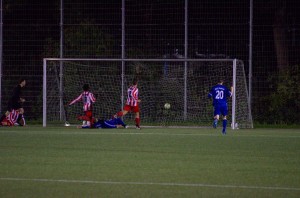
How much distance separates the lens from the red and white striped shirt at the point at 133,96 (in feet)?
98.6

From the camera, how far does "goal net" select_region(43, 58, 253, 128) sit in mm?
31266

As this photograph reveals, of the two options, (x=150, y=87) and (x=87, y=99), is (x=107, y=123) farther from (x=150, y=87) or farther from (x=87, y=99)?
(x=150, y=87)

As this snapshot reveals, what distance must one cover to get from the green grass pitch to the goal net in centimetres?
774

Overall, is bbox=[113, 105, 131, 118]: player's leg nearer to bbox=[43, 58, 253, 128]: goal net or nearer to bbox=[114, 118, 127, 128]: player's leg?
bbox=[114, 118, 127, 128]: player's leg

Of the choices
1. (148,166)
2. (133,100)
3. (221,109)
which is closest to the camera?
(148,166)

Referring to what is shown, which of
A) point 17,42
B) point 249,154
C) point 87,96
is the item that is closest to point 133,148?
point 249,154

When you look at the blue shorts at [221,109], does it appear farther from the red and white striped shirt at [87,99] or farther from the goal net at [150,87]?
the red and white striped shirt at [87,99]

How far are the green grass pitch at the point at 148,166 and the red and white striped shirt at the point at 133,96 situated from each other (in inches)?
256

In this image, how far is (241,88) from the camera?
31.2 m

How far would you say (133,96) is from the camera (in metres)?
30.1

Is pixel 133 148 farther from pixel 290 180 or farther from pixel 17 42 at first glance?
pixel 17 42

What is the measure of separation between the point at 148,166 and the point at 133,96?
15.5 m

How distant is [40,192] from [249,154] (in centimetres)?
744

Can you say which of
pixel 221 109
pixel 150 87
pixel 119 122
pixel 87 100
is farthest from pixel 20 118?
pixel 221 109
